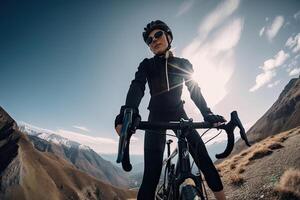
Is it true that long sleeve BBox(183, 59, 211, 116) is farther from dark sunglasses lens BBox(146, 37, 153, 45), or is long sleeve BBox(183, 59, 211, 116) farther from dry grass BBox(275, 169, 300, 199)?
dry grass BBox(275, 169, 300, 199)

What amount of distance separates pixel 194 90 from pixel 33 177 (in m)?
174

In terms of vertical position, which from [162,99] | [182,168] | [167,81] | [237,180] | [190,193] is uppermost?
[167,81]

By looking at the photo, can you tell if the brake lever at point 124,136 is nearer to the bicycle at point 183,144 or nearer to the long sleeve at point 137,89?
the bicycle at point 183,144

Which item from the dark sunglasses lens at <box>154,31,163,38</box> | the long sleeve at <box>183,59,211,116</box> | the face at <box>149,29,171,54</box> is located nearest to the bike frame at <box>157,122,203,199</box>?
the long sleeve at <box>183,59,211,116</box>

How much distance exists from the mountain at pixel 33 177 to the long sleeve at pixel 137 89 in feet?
514

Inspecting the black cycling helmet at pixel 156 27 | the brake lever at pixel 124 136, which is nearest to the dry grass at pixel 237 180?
the black cycling helmet at pixel 156 27

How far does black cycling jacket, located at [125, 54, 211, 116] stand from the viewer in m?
4.53

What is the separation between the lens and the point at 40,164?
578 ft

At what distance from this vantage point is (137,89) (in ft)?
12.4

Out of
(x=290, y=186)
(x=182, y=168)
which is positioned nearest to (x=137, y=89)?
(x=182, y=168)

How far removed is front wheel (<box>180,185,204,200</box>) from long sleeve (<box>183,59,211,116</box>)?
150cm

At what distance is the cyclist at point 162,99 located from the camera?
3.67 metres

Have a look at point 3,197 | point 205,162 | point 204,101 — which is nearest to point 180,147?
point 205,162

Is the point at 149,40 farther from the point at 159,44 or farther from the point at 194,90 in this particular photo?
the point at 194,90
